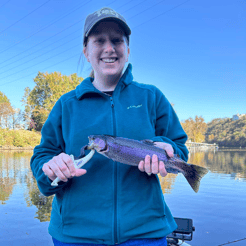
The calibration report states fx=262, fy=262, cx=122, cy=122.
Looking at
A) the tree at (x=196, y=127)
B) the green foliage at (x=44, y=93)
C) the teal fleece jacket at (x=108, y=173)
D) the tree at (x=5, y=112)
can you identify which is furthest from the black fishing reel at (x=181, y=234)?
the tree at (x=196, y=127)

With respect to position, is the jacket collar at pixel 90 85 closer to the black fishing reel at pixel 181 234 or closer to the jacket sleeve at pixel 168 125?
the jacket sleeve at pixel 168 125

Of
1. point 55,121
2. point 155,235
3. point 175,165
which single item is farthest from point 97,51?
point 155,235

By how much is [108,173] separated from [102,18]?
1112 mm

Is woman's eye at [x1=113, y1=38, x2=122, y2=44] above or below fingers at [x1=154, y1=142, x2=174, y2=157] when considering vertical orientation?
above

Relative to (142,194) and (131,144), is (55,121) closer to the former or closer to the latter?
(131,144)

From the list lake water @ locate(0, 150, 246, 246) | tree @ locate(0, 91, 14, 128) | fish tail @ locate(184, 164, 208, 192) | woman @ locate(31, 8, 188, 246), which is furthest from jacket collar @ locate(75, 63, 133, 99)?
tree @ locate(0, 91, 14, 128)

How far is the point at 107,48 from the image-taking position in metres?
1.97

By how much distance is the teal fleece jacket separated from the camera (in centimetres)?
173

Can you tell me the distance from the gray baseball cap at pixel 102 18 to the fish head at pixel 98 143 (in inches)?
32.6

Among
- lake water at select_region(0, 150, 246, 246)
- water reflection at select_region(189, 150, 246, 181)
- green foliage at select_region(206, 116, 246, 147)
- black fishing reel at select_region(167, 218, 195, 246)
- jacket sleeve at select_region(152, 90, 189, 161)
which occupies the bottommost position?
lake water at select_region(0, 150, 246, 246)

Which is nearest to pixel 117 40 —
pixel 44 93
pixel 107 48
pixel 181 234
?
pixel 107 48

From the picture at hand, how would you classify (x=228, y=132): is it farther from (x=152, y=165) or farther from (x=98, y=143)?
(x=98, y=143)

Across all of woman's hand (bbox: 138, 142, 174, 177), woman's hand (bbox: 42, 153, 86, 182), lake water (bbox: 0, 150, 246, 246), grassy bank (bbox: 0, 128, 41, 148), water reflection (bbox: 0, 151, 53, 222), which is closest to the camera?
woman's hand (bbox: 42, 153, 86, 182)

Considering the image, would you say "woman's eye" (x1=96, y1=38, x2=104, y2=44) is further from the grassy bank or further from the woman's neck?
the grassy bank
